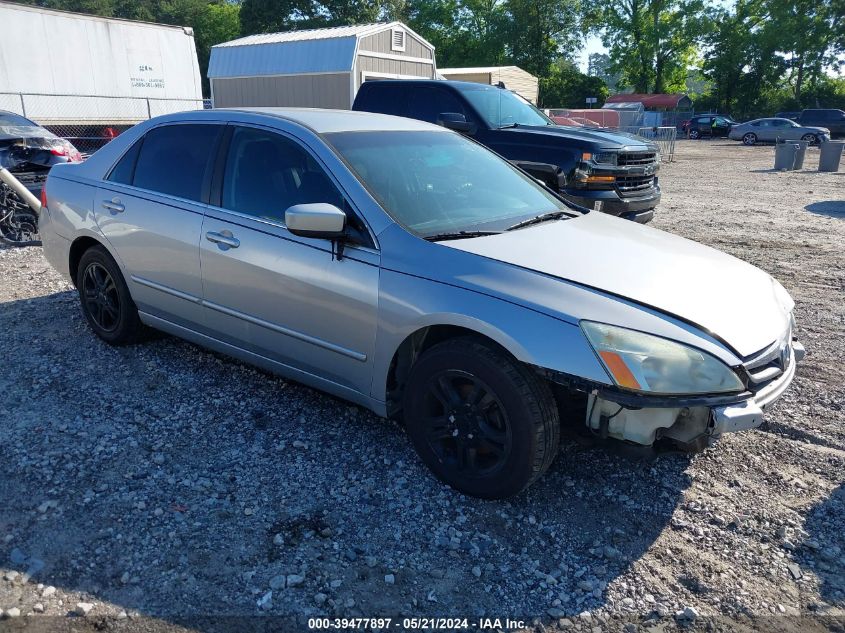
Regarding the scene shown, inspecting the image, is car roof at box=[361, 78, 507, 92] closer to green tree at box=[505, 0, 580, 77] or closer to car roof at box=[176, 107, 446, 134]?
car roof at box=[176, 107, 446, 134]

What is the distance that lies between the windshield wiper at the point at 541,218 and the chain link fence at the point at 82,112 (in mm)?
15407

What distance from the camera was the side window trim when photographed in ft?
11.2

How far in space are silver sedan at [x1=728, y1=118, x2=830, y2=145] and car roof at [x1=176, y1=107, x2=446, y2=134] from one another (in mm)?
35967

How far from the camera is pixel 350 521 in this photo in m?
3.07

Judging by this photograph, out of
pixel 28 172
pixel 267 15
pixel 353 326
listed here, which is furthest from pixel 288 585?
pixel 267 15

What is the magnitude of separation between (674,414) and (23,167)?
8.97m

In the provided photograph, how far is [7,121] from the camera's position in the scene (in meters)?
9.49

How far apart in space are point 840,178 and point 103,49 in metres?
19.3

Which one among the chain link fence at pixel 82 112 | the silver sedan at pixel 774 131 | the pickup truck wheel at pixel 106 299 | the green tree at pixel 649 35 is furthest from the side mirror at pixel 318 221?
the green tree at pixel 649 35

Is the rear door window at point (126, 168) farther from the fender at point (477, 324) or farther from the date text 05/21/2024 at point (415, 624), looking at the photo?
the date text 05/21/2024 at point (415, 624)

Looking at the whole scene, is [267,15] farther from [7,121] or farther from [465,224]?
[465,224]

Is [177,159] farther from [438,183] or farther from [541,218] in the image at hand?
[541,218]

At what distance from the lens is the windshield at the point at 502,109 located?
29.6 ft

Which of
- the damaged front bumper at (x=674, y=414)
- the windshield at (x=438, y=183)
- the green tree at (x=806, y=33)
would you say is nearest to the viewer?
the damaged front bumper at (x=674, y=414)
